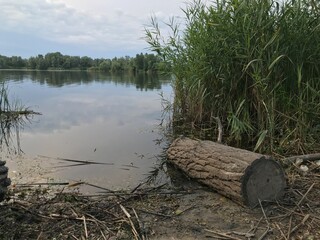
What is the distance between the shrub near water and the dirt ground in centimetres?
113

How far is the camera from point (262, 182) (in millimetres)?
3445

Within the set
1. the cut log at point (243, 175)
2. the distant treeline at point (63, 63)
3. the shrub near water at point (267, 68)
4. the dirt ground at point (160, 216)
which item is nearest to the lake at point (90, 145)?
the dirt ground at point (160, 216)

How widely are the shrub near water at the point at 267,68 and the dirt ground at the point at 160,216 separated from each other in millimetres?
1128

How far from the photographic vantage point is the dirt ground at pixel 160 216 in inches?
114

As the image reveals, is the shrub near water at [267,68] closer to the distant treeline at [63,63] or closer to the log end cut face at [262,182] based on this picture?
the log end cut face at [262,182]

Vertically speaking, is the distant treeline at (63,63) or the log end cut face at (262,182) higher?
the distant treeline at (63,63)

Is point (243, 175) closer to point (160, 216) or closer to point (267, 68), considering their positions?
point (160, 216)

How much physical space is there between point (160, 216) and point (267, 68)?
2937mm

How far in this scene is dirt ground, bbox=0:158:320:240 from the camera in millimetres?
2889

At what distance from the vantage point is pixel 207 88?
6.36 m

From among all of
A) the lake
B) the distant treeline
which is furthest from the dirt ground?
the distant treeline

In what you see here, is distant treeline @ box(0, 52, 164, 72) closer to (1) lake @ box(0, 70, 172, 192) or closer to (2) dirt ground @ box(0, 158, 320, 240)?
(1) lake @ box(0, 70, 172, 192)

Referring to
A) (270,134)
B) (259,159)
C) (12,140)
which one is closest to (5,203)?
(259,159)

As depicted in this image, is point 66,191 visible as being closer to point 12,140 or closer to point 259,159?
point 259,159
